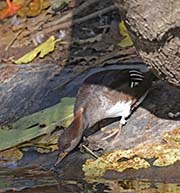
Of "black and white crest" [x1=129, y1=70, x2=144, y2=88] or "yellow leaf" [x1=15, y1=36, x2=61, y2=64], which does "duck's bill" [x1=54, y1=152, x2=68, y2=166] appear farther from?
"yellow leaf" [x1=15, y1=36, x2=61, y2=64]

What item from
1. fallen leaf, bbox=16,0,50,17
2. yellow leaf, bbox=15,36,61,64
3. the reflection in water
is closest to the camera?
the reflection in water

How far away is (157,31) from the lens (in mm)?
5164

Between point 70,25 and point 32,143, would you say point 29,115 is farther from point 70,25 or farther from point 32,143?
point 70,25

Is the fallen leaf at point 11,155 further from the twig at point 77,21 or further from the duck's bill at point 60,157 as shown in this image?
the twig at point 77,21

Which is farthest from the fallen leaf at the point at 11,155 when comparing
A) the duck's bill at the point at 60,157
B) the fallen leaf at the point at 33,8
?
the fallen leaf at the point at 33,8

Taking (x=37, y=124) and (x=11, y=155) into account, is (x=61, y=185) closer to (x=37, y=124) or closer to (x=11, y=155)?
(x=11, y=155)

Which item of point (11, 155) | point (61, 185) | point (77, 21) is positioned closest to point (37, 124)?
point (11, 155)

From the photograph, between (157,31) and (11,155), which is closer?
(157,31)

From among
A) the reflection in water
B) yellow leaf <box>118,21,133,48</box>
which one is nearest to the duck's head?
the reflection in water

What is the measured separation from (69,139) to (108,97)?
1.46 feet

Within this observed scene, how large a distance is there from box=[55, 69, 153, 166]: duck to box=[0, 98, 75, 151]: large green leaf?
0.35m

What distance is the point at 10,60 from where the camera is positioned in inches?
338

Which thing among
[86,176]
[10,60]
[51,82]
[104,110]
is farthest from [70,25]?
[86,176]

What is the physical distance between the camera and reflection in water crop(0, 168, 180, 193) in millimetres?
5469
